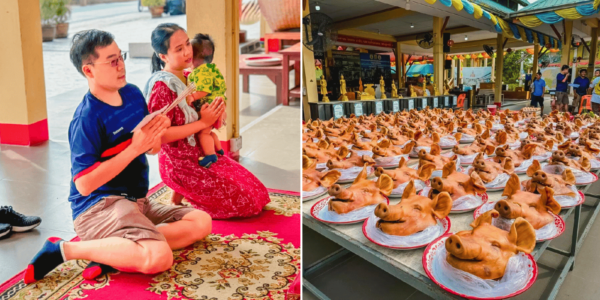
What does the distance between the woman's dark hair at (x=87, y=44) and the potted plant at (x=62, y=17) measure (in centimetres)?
619

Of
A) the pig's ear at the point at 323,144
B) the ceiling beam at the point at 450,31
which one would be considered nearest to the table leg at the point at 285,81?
the ceiling beam at the point at 450,31

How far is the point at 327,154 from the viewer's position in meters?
1.38

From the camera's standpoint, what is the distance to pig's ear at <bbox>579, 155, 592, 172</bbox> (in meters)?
1.17

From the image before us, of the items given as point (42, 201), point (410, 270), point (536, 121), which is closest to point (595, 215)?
point (536, 121)

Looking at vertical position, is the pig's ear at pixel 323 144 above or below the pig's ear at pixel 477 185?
above

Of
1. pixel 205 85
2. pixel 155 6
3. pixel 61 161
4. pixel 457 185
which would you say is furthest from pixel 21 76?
pixel 155 6

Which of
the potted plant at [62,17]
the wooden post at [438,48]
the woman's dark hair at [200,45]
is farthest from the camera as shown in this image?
the potted plant at [62,17]

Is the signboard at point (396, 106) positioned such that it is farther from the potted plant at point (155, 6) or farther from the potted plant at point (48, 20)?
the potted plant at point (155, 6)

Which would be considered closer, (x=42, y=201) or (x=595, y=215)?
(x=595, y=215)

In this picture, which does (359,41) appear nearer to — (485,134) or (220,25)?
(485,134)

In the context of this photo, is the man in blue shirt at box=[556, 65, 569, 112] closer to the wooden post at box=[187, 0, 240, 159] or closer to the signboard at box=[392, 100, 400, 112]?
the signboard at box=[392, 100, 400, 112]

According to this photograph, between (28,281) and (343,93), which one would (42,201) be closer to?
(28,281)

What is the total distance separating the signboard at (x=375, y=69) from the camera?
1.51 meters

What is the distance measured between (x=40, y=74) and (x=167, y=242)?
241 centimetres
